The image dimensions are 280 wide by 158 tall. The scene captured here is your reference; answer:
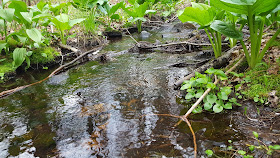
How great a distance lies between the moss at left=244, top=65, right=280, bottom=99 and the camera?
1.83 meters

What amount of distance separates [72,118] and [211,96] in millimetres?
1454

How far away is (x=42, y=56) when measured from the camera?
3.92 m

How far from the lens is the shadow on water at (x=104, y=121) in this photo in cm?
144

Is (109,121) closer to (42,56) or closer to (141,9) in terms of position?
(42,56)

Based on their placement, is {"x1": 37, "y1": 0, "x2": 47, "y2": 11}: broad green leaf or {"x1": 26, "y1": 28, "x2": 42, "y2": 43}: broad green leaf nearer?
{"x1": 26, "y1": 28, "x2": 42, "y2": 43}: broad green leaf

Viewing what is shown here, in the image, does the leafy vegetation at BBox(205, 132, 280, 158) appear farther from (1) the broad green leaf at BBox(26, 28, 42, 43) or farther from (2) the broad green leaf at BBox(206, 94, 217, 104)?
(1) the broad green leaf at BBox(26, 28, 42, 43)

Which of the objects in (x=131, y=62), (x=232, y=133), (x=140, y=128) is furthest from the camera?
Answer: (x=131, y=62)

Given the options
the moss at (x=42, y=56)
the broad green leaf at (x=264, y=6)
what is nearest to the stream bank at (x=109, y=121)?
the broad green leaf at (x=264, y=6)

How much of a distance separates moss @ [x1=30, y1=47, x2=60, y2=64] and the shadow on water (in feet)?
3.61

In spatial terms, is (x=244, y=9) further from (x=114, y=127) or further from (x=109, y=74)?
(x=109, y=74)

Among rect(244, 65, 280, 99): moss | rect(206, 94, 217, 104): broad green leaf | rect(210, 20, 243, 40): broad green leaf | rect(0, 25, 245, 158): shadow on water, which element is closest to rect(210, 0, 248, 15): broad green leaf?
rect(210, 20, 243, 40): broad green leaf

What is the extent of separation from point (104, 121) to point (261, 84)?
173 cm

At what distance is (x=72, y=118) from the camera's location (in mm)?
1950

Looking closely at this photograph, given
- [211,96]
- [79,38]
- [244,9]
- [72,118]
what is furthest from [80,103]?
[79,38]
